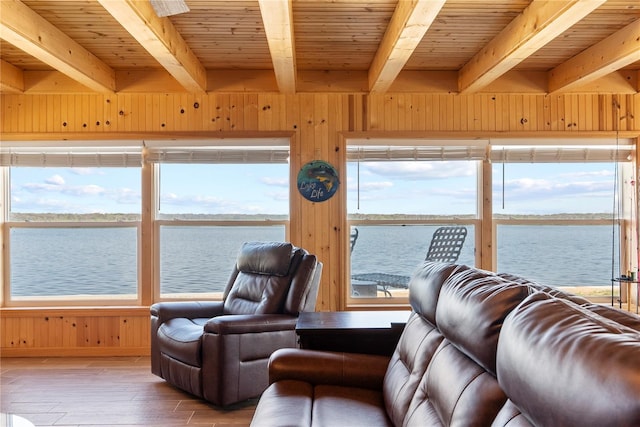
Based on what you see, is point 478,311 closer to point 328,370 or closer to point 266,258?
point 328,370

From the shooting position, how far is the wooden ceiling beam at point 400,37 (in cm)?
247

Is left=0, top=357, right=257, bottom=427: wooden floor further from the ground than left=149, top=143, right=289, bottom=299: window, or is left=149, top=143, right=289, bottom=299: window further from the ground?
left=149, top=143, right=289, bottom=299: window

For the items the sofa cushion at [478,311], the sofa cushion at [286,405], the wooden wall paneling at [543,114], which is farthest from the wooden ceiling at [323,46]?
the sofa cushion at [286,405]

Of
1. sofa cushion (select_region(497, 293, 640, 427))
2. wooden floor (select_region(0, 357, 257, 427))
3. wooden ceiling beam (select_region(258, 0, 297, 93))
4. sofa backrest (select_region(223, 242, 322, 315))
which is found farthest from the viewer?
sofa backrest (select_region(223, 242, 322, 315))

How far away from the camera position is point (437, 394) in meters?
1.57

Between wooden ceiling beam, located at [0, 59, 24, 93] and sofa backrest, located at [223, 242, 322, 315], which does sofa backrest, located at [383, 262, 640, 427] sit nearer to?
sofa backrest, located at [223, 242, 322, 315]

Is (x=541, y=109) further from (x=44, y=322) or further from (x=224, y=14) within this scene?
(x=44, y=322)

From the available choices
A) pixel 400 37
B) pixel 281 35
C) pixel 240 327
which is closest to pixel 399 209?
pixel 400 37

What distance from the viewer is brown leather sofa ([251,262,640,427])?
841 mm

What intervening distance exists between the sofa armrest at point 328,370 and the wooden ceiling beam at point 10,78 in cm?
336

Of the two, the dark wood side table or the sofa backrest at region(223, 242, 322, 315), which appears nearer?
the dark wood side table

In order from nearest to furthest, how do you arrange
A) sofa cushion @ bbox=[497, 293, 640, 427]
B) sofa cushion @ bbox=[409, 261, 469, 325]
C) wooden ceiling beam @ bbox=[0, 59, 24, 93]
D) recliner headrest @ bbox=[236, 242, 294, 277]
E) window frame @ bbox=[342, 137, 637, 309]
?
sofa cushion @ bbox=[497, 293, 640, 427] → sofa cushion @ bbox=[409, 261, 469, 325] → recliner headrest @ bbox=[236, 242, 294, 277] → wooden ceiling beam @ bbox=[0, 59, 24, 93] → window frame @ bbox=[342, 137, 637, 309]

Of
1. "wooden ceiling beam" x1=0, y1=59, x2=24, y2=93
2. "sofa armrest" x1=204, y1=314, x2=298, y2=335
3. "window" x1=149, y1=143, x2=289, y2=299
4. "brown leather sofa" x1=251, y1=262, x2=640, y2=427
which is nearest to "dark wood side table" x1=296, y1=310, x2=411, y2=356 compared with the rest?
"brown leather sofa" x1=251, y1=262, x2=640, y2=427

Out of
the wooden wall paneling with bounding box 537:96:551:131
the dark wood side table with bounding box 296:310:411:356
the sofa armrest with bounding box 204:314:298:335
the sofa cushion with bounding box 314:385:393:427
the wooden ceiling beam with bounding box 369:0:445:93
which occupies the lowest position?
the sofa cushion with bounding box 314:385:393:427
